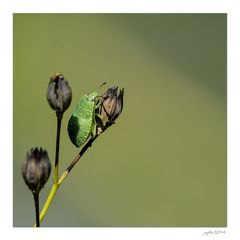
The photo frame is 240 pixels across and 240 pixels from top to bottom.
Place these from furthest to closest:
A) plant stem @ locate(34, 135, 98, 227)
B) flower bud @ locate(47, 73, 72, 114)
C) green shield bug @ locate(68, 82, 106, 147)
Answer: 1. green shield bug @ locate(68, 82, 106, 147)
2. flower bud @ locate(47, 73, 72, 114)
3. plant stem @ locate(34, 135, 98, 227)

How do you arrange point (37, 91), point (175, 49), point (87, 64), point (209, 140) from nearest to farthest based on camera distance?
point (37, 91), point (87, 64), point (209, 140), point (175, 49)

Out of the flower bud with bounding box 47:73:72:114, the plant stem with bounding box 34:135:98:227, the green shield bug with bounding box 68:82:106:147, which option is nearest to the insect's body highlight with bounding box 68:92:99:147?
the green shield bug with bounding box 68:82:106:147

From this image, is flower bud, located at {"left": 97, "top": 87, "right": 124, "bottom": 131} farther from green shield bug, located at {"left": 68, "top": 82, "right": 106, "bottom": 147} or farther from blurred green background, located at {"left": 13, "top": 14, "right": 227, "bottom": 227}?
blurred green background, located at {"left": 13, "top": 14, "right": 227, "bottom": 227}

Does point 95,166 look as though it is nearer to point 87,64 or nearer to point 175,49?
point 87,64

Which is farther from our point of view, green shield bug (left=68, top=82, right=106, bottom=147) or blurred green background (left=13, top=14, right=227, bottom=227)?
blurred green background (left=13, top=14, right=227, bottom=227)

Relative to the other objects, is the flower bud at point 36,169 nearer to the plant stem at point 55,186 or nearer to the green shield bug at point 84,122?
the plant stem at point 55,186

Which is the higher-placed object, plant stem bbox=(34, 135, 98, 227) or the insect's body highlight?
the insect's body highlight

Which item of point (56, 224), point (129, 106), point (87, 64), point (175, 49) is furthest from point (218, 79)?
point (56, 224)

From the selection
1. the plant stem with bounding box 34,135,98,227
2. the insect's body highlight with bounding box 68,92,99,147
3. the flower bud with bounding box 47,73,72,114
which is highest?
the flower bud with bounding box 47,73,72,114

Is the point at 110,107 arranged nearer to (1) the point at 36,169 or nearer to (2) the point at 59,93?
(2) the point at 59,93
